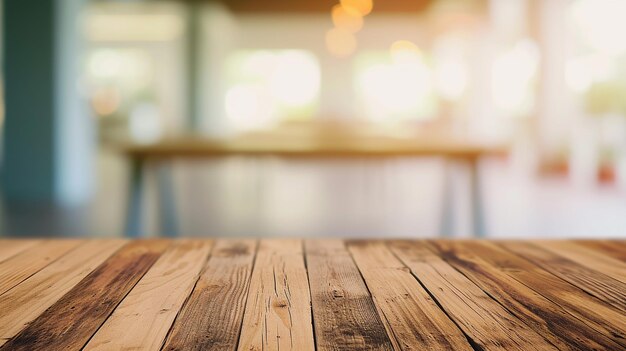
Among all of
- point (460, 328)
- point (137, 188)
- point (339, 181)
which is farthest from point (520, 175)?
point (460, 328)

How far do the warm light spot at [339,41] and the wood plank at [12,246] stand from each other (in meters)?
11.5

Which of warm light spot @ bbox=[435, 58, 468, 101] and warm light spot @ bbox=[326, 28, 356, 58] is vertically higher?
warm light spot @ bbox=[326, 28, 356, 58]

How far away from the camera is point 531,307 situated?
1090 mm

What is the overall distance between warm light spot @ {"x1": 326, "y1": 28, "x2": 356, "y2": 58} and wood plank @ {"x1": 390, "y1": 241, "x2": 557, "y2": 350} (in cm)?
1169

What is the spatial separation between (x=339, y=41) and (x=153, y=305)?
12.2 m

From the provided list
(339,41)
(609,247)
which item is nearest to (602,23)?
(339,41)

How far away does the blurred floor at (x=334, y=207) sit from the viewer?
428 cm

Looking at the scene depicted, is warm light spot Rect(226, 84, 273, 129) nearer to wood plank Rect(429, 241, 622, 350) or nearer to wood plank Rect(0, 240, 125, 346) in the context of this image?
wood plank Rect(0, 240, 125, 346)

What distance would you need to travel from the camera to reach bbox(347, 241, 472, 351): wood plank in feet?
2.96

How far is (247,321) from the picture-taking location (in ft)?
3.25

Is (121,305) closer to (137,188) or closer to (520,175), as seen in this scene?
(137,188)

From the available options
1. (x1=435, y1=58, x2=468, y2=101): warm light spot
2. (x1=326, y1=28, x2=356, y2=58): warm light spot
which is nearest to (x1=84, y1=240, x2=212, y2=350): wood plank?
(x1=326, y1=28, x2=356, y2=58): warm light spot

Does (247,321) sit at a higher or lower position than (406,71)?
lower

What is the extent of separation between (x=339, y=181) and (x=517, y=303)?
647 cm
